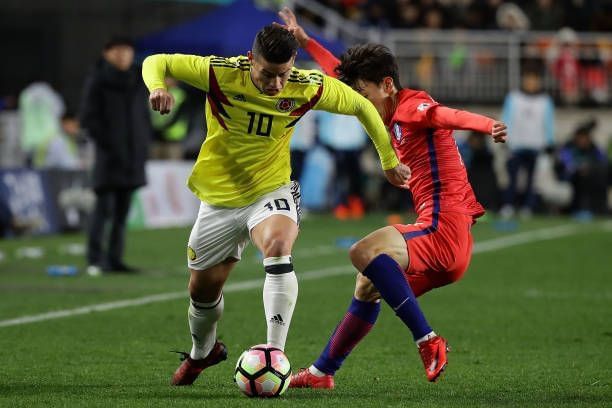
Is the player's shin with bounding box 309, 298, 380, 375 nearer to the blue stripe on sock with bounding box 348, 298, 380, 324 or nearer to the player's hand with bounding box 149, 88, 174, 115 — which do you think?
the blue stripe on sock with bounding box 348, 298, 380, 324

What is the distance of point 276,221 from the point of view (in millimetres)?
7621

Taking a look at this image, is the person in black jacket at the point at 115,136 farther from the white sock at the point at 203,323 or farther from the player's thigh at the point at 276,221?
the player's thigh at the point at 276,221

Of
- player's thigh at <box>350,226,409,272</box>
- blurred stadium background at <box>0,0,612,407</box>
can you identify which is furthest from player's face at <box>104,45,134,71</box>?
player's thigh at <box>350,226,409,272</box>

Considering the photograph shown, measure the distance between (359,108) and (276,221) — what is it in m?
0.73

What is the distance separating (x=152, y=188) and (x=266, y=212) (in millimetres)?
13454

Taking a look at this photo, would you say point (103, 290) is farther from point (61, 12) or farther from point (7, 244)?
point (61, 12)

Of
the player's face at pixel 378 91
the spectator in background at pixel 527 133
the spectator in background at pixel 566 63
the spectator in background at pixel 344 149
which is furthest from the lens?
the spectator in background at pixel 566 63

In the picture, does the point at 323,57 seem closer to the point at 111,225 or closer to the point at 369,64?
the point at 369,64

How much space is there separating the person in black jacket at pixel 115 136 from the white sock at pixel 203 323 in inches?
250

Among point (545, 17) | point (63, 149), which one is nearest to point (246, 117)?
point (63, 149)

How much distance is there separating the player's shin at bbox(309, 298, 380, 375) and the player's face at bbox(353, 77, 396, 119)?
109 centimetres

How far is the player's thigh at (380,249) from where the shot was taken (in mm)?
7500

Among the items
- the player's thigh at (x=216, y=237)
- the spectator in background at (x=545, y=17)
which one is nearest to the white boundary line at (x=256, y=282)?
the player's thigh at (x=216, y=237)

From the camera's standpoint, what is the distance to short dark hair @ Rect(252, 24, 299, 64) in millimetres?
7387
